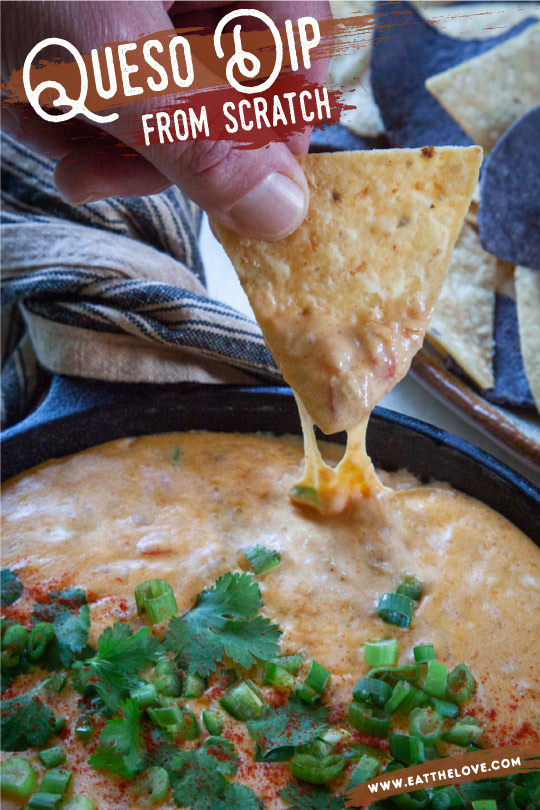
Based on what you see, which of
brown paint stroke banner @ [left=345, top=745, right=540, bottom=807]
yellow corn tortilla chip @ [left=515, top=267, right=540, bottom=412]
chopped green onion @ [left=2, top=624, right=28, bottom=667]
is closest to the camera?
brown paint stroke banner @ [left=345, top=745, right=540, bottom=807]

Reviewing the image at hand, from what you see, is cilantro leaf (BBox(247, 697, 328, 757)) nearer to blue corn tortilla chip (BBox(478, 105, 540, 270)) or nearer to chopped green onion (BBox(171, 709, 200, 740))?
chopped green onion (BBox(171, 709, 200, 740))

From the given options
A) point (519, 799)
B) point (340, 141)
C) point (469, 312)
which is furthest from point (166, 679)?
point (340, 141)

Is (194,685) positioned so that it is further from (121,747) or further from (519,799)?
(519,799)

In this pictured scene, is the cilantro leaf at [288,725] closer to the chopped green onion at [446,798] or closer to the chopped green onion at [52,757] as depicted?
the chopped green onion at [446,798]

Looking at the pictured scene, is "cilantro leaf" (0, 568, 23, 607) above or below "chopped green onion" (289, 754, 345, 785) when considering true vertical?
above

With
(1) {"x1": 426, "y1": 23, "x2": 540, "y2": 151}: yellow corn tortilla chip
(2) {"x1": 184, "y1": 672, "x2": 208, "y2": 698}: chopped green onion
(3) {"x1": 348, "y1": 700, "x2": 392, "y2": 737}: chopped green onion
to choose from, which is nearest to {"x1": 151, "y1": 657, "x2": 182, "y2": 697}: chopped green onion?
(2) {"x1": 184, "y1": 672, "x2": 208, "y2": 698}: chopped green onion
